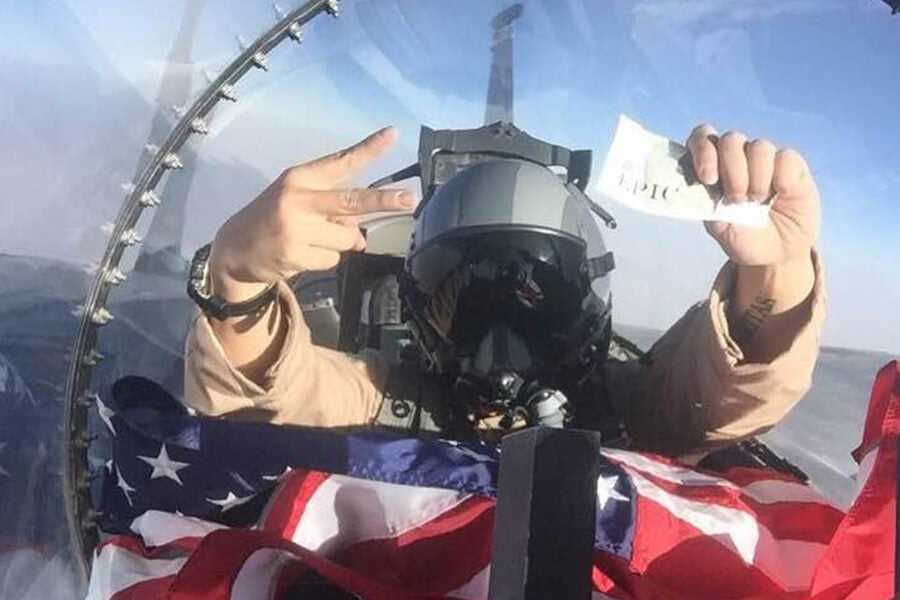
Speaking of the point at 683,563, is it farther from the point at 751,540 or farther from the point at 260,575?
the point at 260,575

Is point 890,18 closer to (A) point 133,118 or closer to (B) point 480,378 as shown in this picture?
(B) point 480,378

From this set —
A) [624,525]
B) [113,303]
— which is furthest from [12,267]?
[624,525]

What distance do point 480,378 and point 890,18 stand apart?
732mm

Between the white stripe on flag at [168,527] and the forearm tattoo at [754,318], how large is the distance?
53 centimetres

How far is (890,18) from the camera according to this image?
131cm

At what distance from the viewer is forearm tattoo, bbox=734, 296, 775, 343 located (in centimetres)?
100

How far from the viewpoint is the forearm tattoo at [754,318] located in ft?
3.29

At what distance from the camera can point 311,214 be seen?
844 millimetres

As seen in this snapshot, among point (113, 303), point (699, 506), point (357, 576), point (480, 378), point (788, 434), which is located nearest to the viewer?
point (357, 576)

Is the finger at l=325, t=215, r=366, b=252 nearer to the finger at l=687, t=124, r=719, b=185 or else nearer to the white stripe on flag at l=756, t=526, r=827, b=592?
the finger at l=687, t=124, r=719, b=185

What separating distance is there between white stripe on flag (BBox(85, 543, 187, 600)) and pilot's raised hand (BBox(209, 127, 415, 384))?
25 cm

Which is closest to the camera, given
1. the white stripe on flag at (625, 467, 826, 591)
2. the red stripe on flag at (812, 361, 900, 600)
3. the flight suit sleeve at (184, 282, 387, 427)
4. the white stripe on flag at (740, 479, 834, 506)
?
the red stripe on flag at (812, 361, 900, 600)

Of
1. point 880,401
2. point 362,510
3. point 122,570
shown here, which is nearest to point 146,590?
point 122,570

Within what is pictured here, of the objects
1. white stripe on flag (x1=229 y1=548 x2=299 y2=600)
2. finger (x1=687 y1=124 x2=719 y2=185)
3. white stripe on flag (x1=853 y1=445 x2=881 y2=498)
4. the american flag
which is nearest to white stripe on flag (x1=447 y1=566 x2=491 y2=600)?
→ the american flag
